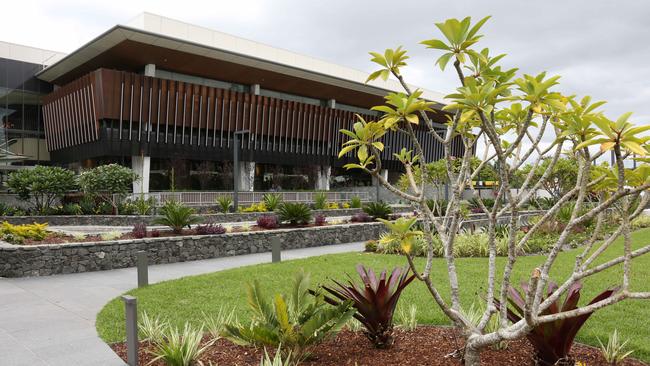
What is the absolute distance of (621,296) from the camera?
3057 mm

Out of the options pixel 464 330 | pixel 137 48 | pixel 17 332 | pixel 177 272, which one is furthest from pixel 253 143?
pixel 464 330

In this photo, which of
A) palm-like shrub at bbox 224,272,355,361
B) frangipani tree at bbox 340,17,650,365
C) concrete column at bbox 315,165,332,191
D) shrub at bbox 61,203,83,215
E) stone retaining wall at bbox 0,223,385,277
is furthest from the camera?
concrete column at bbox 315,165,332,191

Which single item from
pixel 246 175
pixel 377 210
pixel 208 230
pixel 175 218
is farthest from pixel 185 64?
pixel 208 230

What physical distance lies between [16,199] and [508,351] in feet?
99.0

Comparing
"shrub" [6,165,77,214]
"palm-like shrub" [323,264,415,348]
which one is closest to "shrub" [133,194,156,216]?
"shrub" [6,165,77,214]

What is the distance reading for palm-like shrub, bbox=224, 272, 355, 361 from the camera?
4223 millimetres

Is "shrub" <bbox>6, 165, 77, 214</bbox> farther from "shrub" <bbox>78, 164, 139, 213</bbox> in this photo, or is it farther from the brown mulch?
the brown mulch

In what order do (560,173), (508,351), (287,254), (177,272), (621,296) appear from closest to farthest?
(621,296) → (508,351) → (177,272) → (287,254) → (560,173)

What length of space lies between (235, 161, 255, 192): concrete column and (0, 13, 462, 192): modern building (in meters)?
0.09

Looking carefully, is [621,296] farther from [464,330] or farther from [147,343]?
[147,343]

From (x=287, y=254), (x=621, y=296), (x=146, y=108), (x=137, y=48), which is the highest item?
(x=137, y=48)

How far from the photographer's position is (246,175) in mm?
42781

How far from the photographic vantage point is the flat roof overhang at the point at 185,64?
109 ft

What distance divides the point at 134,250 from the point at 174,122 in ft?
88.4
